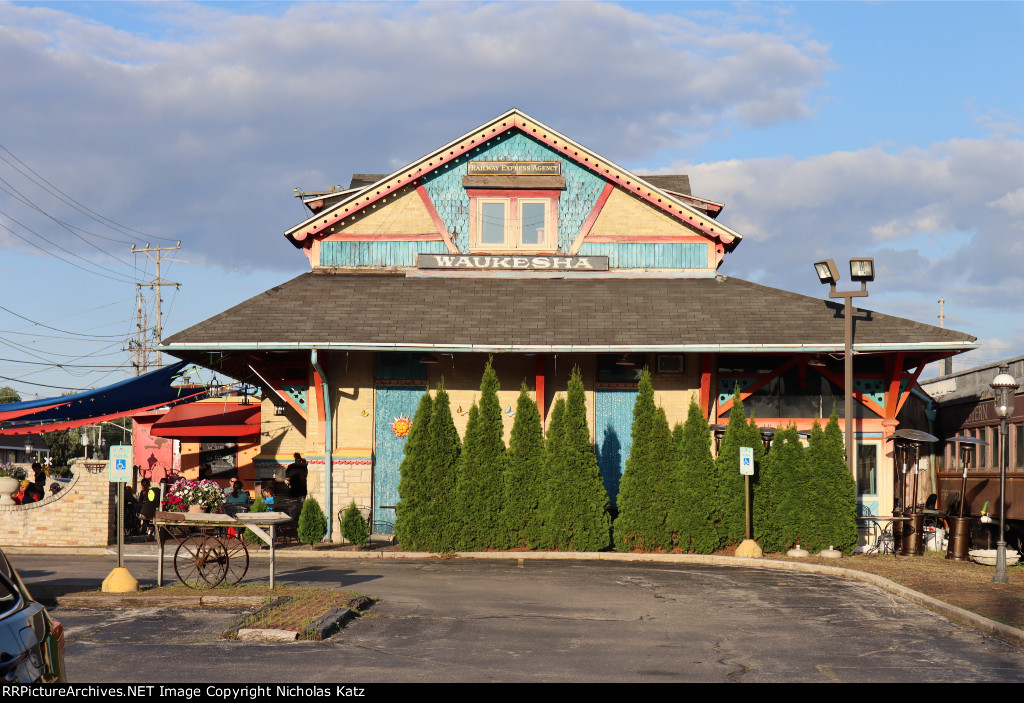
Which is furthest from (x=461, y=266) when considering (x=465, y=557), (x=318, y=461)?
(x=465, y=557)

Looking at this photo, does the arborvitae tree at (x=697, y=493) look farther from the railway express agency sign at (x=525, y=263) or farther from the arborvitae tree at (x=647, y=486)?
the railway express agency sign at (x=525, y=263)

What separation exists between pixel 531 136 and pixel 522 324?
233 inches

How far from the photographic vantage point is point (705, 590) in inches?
653

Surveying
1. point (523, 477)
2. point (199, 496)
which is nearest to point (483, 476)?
point (523, 477)

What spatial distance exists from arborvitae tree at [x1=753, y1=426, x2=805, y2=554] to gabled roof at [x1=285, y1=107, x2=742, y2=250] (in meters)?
6.42

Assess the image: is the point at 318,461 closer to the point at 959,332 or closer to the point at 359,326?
the point at 359,326

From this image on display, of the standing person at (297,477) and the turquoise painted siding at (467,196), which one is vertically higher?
the turquoise painted siding at (467,196)

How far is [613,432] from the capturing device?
24.9 metres

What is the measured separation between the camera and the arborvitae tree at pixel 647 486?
2288cm

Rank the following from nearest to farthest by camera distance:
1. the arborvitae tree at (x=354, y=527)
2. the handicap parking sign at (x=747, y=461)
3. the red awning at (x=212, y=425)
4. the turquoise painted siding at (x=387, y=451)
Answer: the handicap parking sign at (x=747, y=461), the arborvitae tree at (x=354, y=527), the turquoise painted siding at (x=387, y=451), the red awning at (x=212, y=425)

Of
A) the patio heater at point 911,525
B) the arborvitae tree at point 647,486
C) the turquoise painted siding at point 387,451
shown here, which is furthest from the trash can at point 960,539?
the turquoise painted siding at point 387,451

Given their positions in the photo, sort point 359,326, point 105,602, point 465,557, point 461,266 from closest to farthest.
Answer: point 105,602 → point 465,557 → point 359,326 → point 461,266

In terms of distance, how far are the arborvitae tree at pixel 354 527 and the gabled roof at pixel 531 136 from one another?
8.12m

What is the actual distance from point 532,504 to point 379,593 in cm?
772
